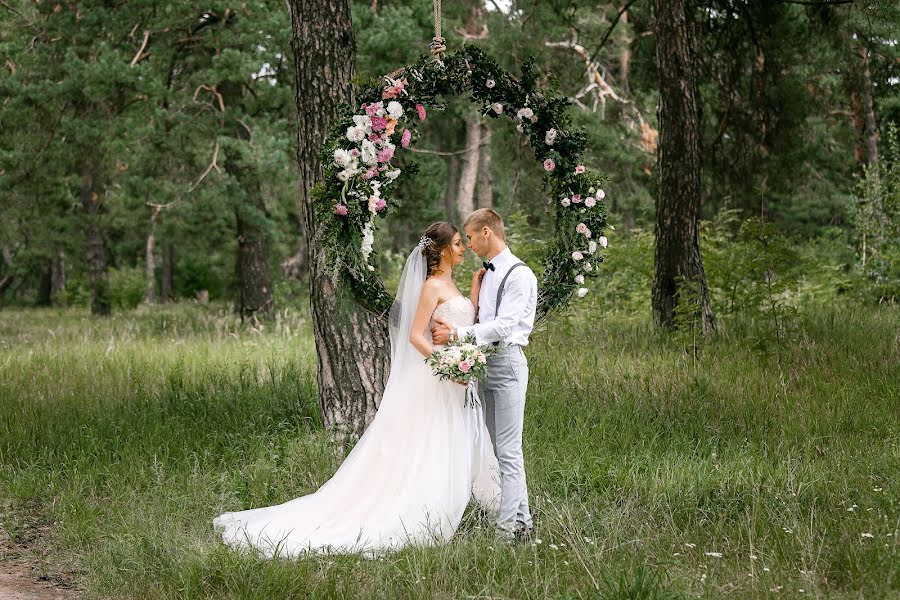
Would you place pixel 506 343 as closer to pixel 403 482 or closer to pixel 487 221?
pixel 487 221

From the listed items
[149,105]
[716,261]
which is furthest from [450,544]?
[149,105]

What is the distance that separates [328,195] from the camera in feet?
20.1

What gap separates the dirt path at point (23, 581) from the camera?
522 centimetres

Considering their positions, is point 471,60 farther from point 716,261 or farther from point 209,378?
point 716,261

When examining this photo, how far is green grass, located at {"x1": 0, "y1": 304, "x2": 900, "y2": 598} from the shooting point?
4.82 metres

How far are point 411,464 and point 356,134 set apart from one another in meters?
2.15

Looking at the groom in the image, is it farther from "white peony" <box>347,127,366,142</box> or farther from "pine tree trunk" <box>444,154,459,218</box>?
"pine tree trunk" <box>444,154,459,218</box>

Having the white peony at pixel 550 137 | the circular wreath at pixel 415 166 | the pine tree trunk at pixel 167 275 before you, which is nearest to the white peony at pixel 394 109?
the circular wreath at pixel 415 166

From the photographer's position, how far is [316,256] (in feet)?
24.1

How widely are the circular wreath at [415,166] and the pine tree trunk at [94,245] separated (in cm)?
1978

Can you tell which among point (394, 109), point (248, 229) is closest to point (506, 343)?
point (394, 109)

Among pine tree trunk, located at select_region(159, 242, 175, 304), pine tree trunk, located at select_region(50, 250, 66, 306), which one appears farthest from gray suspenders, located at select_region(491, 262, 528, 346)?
pine tree trunk, located at select_region(50, 250, 66, 306)

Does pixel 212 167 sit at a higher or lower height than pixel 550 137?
higher

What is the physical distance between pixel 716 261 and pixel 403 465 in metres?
8.80
